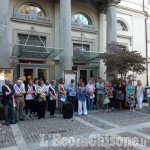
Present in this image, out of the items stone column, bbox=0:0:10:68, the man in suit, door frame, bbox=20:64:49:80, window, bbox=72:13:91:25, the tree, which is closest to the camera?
the man in suit

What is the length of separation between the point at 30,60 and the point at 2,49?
278 cm

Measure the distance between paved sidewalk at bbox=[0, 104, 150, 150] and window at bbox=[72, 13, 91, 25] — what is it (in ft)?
32.6

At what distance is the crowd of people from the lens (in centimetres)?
690

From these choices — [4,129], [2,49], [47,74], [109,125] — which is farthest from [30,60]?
[109,125]

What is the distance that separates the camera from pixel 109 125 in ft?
21.7

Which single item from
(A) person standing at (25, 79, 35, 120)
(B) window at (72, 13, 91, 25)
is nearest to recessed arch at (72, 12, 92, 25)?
(B) window at (72, 13, 91, 25)

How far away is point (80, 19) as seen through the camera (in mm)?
14508

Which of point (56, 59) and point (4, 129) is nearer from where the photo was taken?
point (4, 129)

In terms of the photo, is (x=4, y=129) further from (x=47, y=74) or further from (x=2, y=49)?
(x=47, y=74)

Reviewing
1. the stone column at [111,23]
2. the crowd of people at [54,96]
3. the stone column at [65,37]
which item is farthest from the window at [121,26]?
the crowd of people at [54,96]

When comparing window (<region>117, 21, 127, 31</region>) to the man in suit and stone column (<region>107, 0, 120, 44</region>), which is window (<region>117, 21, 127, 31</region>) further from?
the man in suit

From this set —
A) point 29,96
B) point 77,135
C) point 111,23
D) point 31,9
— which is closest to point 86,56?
point 111,23

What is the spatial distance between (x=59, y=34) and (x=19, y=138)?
26.0 ft

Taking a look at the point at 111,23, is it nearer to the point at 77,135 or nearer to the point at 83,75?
the point at 83,75
